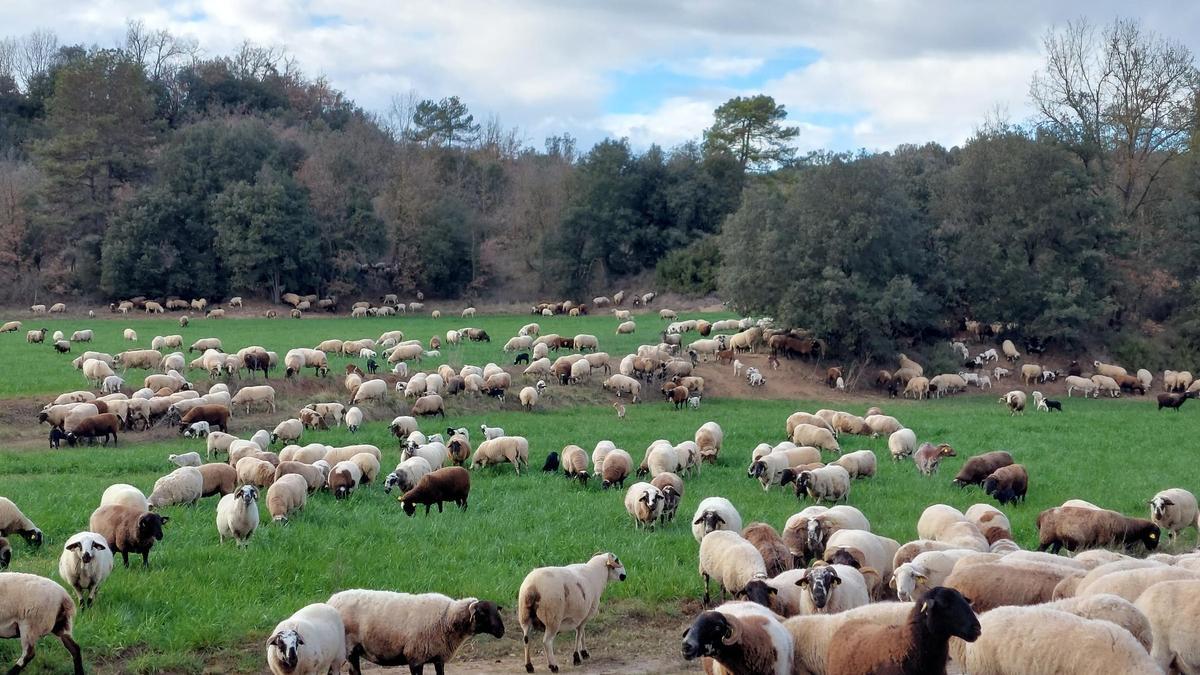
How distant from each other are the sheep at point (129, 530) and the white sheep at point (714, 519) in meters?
6.96

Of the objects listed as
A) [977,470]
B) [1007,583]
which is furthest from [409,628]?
[977,470]

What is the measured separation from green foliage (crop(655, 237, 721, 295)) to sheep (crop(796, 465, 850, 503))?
1897 inches

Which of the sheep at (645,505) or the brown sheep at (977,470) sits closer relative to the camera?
the sheep at (645,505)

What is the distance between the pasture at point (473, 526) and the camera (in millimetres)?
9953

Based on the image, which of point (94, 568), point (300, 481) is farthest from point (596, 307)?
point (94, 568)

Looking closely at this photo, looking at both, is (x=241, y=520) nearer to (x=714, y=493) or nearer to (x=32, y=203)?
(x=714, y=493)

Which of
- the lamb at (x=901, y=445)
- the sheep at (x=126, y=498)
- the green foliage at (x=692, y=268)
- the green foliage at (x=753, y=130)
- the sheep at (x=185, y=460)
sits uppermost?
the green foliage at (x=753, y=130)

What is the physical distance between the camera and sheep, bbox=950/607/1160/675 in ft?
23.7

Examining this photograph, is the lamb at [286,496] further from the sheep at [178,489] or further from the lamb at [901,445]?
the lamb at [901,445]

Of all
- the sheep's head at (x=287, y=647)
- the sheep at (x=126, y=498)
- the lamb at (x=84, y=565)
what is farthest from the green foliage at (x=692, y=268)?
the sheep's head at (x=287, y=647)

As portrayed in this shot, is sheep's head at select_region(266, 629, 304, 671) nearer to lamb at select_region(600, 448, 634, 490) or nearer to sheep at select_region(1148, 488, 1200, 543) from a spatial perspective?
lamb at select_region(600, 448, 634, 490)

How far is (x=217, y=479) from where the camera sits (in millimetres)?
16266

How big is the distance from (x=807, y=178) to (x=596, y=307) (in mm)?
28822

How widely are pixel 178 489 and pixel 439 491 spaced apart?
13.6 ft
